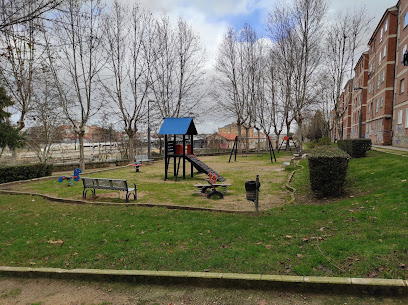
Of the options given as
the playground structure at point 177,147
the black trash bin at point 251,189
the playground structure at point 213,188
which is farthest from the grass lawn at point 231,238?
the playground structure at point 177,147

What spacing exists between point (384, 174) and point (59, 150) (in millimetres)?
27591

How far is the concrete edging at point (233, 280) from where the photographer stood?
10.1 feet

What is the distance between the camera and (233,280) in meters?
3.44

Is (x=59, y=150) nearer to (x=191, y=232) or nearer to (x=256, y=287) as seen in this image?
(x=191, y=232)

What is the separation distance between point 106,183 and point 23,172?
298 inches

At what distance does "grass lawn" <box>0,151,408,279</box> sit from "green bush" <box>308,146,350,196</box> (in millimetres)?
420

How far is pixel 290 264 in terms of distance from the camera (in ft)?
12.4

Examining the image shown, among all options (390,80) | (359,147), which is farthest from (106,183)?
(390,80)

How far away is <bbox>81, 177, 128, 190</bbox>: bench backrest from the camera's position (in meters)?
8.59

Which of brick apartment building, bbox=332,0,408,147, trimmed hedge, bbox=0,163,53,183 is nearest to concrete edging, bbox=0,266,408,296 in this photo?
trimmed hedge, bbox=0,163,53,183

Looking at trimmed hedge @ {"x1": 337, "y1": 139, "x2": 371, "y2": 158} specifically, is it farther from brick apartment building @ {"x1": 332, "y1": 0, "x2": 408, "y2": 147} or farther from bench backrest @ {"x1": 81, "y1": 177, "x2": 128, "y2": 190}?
bench backrest @ {"x1": 81, "y1": 177, "x2": 128, "y2": 190}

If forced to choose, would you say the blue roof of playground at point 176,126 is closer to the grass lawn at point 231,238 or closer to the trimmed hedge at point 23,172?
the trimmed hedge at point 23,172

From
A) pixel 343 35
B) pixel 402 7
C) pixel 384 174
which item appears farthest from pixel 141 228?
pixel 402 7

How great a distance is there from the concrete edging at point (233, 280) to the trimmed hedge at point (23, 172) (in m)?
10.9
